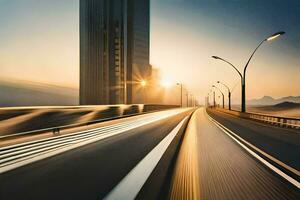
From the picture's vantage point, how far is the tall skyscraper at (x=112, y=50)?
141 meters

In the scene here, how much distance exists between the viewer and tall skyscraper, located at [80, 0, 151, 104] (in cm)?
14138

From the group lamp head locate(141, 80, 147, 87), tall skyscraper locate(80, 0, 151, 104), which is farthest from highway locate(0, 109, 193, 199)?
lamp head locate(141, 80, 147, 87)

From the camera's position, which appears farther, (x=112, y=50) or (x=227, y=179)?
(x=112, y=50)

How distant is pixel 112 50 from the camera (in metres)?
141

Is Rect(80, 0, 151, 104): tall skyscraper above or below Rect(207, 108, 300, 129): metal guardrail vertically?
above

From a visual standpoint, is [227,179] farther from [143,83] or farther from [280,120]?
[143,83]

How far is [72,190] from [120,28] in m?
144

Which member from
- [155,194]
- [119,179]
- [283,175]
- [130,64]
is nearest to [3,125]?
[119,179]

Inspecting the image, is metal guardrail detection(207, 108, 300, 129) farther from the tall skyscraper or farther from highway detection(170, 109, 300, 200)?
the tall skyscraper

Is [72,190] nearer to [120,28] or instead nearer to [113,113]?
[113,113]

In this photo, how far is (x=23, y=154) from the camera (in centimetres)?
738

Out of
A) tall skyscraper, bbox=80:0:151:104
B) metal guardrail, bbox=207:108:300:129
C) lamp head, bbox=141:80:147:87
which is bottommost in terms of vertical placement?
metal guardrail, bbox=207:108:300:129

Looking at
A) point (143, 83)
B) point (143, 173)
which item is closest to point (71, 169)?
point (143, 173)

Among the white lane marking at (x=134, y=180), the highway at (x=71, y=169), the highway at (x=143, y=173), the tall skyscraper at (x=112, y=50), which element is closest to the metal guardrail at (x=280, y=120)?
the highway at (x=143, y=173)
